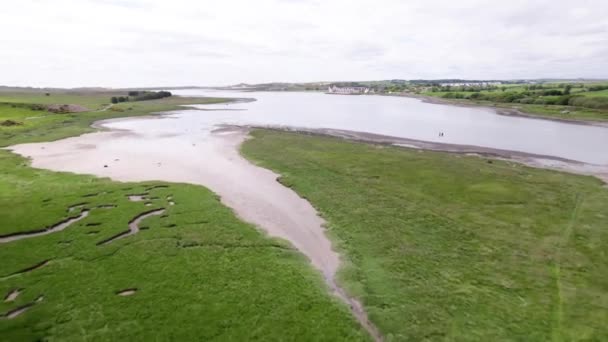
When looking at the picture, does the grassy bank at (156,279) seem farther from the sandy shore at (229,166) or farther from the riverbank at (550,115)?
the riverbank at (550,115)

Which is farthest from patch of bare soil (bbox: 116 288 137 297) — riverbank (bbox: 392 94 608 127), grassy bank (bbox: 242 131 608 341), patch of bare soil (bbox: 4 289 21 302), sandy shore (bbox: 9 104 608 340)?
riverbank (bbox: 392 94 608 127)

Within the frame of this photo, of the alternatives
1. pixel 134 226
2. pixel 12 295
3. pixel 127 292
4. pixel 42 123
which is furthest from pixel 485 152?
pixel 42 123

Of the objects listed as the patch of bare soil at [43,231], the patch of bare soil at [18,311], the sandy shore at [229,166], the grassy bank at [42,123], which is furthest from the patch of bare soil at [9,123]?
the patch of bare soil at [18,311]

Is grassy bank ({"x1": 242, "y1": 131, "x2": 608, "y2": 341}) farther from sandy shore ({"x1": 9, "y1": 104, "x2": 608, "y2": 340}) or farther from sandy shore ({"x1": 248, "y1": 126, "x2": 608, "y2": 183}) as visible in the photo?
sandy shore ({"x1": 248, "y1": 126, "x2": 608, "y2": 183})

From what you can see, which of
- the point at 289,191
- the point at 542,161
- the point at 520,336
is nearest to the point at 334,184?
the point at 289,191

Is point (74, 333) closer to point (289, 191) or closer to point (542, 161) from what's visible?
point (289, 191)

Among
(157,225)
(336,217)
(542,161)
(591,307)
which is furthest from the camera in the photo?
(542,161)

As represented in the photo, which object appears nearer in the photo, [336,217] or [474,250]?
[474,250]

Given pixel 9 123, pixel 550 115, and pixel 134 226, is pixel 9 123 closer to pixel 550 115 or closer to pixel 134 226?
pixel 134 226
